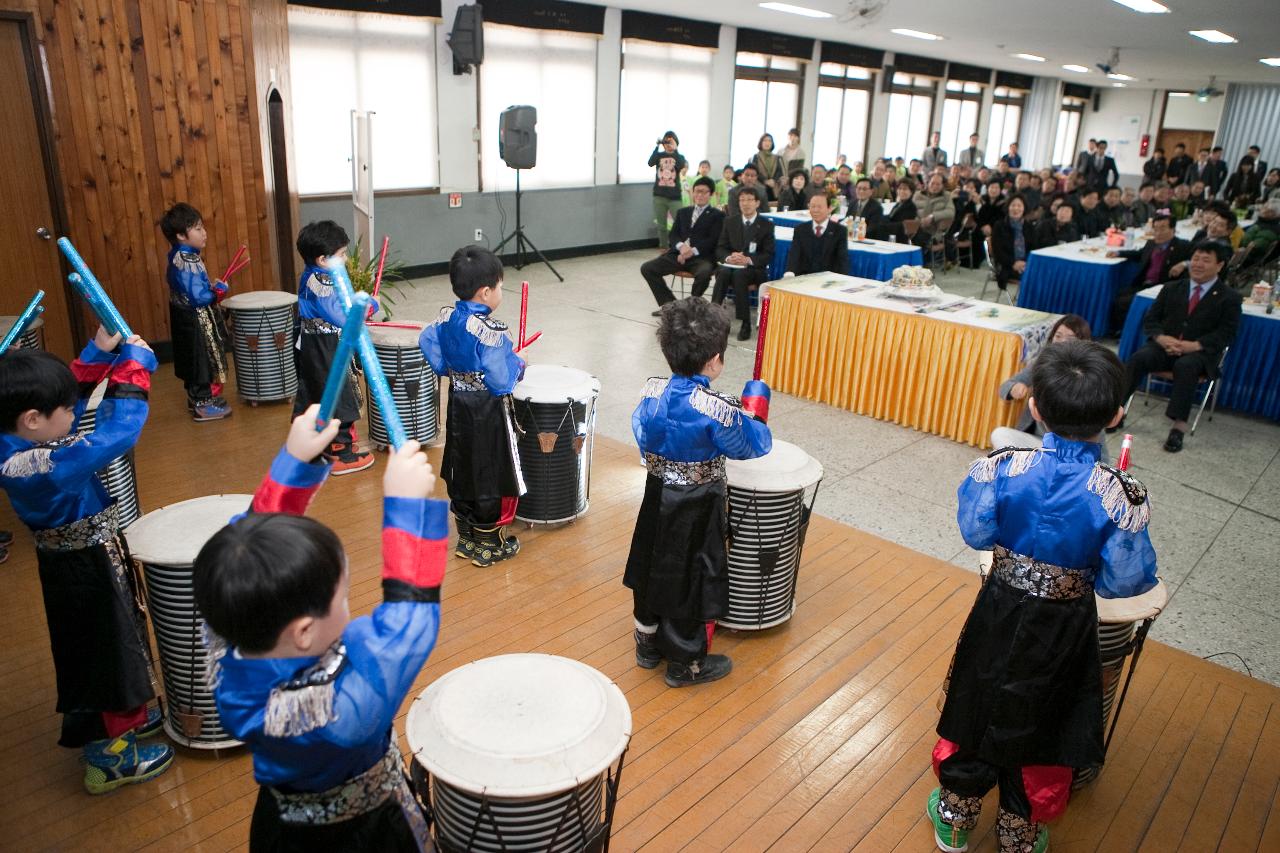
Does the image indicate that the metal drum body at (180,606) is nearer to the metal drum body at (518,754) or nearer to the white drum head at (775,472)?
the metal drum body at (518,754)

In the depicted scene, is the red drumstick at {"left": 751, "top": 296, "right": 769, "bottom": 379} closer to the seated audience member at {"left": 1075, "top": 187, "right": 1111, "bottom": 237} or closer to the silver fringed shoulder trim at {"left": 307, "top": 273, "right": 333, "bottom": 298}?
the silver fringed shoulder trim at {"left": 307, "top": 273, "right": 333, "bottom": 298}

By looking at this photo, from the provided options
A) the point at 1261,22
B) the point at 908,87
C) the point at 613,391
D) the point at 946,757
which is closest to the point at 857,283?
the point at 613,391

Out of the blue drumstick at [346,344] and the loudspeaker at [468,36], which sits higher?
the loudspeaker at [468,36]

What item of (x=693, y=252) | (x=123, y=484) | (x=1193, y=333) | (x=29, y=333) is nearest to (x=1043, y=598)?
(x=123, y=484)

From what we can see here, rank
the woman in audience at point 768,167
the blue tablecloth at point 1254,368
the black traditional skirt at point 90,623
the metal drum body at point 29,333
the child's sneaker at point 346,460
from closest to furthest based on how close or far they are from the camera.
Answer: the black traditional skirt at point 90,623 → the metal drum body at point 29,333 → the child's sneaker at point 346,460 → the blue tablecloth at point 1254,368 → the woman in audience at point 768,167

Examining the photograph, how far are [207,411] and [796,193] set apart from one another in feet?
25.4

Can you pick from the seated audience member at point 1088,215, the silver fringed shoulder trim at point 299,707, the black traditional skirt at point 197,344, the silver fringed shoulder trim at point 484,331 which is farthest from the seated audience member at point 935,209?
the silver fringed shoulder trim at point 299,707

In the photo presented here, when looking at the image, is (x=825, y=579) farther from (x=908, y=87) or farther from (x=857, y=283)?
(x=908, y=87)

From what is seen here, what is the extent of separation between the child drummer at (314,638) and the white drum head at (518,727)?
0.32 m

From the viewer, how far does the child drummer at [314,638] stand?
117 centimetres

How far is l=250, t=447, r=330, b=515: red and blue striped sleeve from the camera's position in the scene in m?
1.48

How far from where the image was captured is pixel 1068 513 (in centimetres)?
194

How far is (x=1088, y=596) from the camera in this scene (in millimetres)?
2041

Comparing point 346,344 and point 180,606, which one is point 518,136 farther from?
point 346,344
